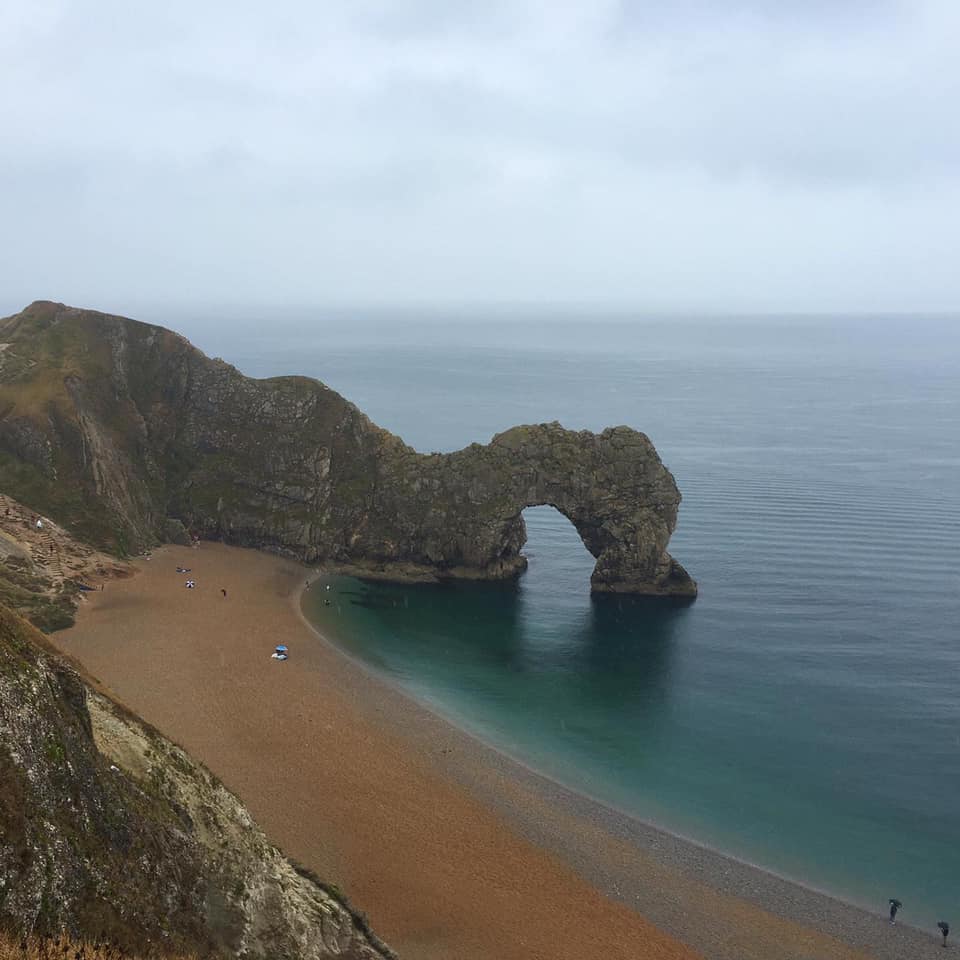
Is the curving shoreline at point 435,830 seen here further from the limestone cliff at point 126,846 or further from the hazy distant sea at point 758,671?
the limestone cliff at point 126,846

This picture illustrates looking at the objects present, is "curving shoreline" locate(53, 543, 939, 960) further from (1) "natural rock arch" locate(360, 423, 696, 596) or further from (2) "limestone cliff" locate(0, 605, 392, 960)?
(1) "natural rock arch" locate(360, 423, 696, 596)

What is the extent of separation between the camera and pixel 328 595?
2702 inches

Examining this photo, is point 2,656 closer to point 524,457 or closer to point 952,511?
point 524,457

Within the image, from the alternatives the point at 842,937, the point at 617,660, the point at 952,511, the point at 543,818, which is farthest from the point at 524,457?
the point at 952,511

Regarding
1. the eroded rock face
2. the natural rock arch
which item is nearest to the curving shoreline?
the eroded rock face

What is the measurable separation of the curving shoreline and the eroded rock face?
1775cm

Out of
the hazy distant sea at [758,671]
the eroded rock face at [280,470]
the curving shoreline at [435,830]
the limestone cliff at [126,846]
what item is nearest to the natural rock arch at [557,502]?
the eroded rock face at [280,470]

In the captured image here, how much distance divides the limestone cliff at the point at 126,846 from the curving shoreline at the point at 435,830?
941cm

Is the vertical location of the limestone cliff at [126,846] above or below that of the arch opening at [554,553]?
below

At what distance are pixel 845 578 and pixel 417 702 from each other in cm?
4251

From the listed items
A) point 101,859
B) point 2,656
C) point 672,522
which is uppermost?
point 672,522

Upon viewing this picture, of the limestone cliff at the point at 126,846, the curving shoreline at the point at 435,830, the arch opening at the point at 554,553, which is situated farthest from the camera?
the arch opening at the point at 554,553

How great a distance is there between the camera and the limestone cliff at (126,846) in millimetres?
16797

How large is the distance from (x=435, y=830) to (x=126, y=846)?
21.6 m
